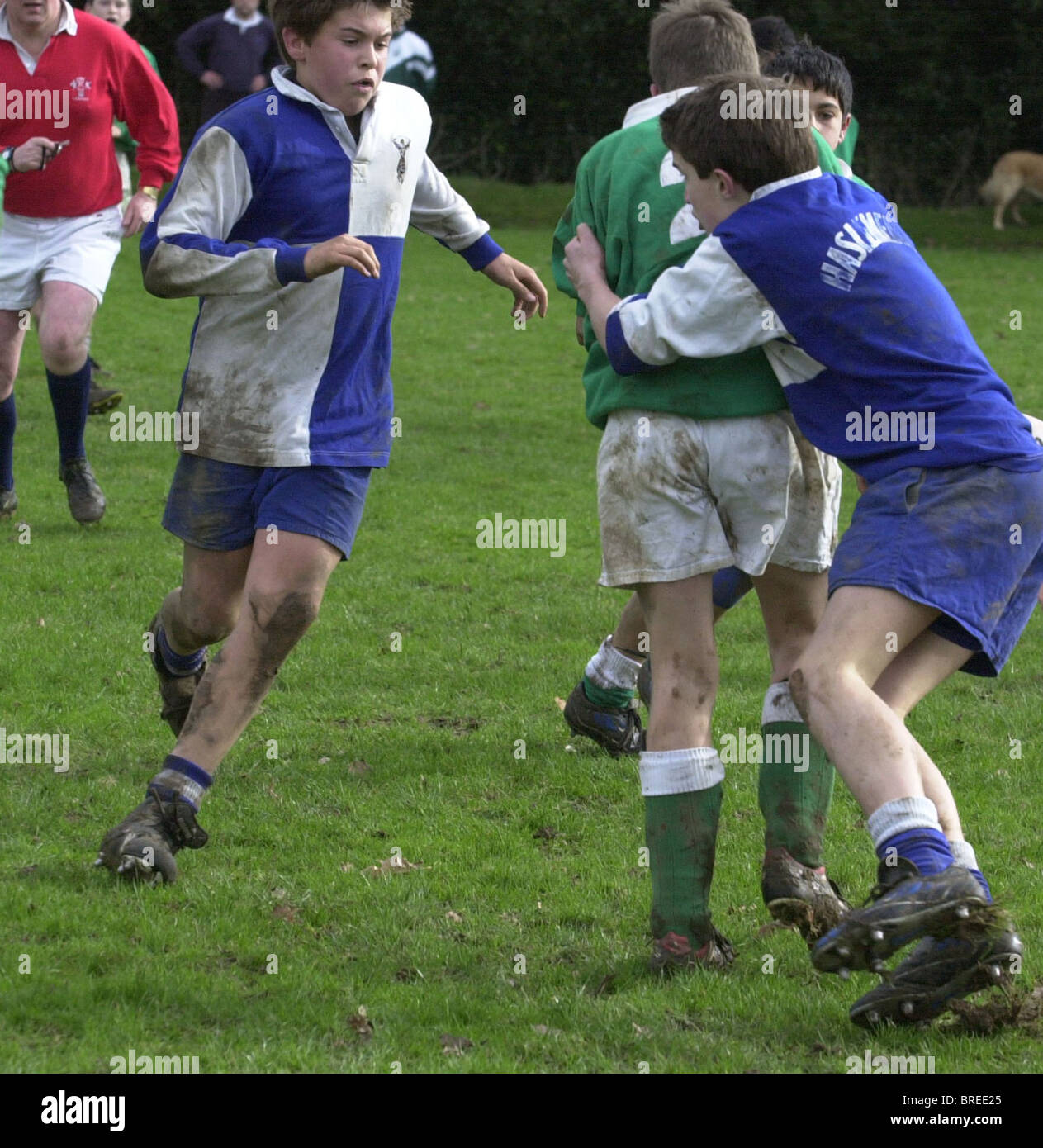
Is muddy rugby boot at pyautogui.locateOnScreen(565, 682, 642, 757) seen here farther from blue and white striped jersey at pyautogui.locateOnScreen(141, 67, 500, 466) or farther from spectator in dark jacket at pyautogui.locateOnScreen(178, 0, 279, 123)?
spectator in dark jacket at pyautogui.locateOnScreen(178, 0, 279, 123)

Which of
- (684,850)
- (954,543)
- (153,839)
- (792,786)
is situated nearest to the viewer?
(954,543)

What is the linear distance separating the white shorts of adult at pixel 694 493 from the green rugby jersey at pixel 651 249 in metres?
0.05

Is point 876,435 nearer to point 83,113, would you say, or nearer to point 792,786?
point 792,786

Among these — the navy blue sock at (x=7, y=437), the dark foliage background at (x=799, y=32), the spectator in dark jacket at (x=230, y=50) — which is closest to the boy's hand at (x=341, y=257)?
the navy blue sock at (x=7, y=437)

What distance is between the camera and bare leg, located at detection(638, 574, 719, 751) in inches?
155

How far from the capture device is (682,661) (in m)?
3.95

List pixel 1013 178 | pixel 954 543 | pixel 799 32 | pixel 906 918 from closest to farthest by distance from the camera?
pixel 906 918 < pixel 954 543 < pixel 1013 178 < pixel 799 32

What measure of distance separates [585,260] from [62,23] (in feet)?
16.1

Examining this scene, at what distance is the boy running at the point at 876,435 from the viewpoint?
136 inches

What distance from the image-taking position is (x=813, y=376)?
3738mm

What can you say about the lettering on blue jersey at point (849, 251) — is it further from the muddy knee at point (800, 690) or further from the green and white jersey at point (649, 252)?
the muddy knee at point (800, 690)

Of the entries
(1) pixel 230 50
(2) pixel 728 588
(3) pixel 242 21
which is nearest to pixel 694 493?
(2) pixel 728 588

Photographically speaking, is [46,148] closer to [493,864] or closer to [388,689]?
[388,689]
